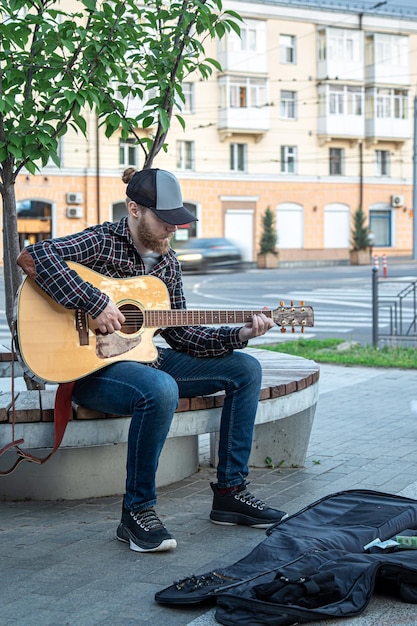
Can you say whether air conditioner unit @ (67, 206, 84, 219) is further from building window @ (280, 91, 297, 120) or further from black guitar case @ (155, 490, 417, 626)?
black guitar case @ (155, 490, 417, 626)

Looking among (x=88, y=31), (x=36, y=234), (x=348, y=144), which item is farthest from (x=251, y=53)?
(x=88, y=31)

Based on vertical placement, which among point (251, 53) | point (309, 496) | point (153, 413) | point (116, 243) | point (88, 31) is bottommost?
point (309, 496)

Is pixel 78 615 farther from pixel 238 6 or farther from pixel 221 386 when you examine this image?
pixel 238 6

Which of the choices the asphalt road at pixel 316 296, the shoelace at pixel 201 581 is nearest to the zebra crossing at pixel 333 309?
the asphalt road at pixel 316 296

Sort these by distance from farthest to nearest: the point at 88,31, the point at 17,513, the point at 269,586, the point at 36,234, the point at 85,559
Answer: the point at 36,234
the point at 88,31
the point at 17,513
the point at 85,559
the point at 269,586

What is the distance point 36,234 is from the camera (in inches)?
1731

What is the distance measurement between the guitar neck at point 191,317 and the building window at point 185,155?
42792mm

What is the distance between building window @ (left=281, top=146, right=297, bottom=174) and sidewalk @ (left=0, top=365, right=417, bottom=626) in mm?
43363

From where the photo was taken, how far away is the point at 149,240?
183 inches

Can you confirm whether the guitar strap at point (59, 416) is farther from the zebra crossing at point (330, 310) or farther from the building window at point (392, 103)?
the building window at point (392, 103)

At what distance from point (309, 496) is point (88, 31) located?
283 centimetres

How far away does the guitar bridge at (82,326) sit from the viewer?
443 centimetres

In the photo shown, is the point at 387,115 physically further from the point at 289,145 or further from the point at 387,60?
the point at 289,145

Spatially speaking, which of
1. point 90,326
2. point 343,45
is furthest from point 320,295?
point 343,45
